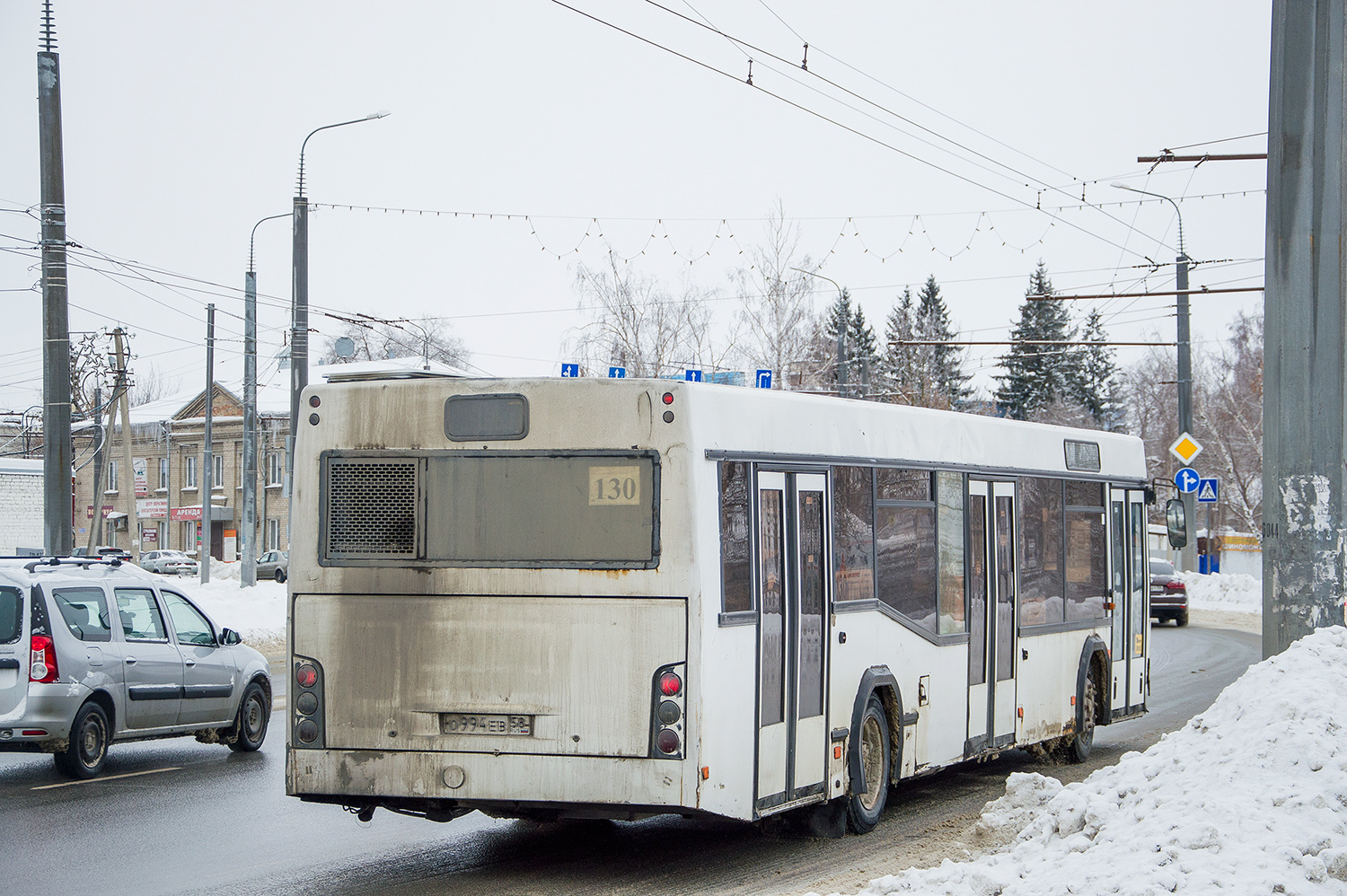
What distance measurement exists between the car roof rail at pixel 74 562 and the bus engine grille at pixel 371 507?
196 inches

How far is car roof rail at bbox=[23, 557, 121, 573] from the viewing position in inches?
464

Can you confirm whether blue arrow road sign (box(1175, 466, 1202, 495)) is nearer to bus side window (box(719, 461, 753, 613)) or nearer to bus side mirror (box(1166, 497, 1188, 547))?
bus side mirror (box(1166, 497, 1188, 547))

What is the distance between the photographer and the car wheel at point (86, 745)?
36.9 ft

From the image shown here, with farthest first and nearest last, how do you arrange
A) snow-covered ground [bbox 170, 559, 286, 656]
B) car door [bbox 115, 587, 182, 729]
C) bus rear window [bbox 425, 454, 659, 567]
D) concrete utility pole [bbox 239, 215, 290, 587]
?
1. concrete utility pole [bbox 239, 215, 290, 587]
2. snow-covered ground [bbox 170, 559, 286, 656]
3. car door [bbox 115, 587, 182, 729]
4. bus rear window [bbox 425, 454, 659, 567]

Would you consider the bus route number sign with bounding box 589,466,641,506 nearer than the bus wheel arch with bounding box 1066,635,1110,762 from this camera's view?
Yes

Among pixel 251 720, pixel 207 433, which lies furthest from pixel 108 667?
pixel 207 433

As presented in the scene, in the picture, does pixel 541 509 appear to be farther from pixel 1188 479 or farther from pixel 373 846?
pixel 1188 479

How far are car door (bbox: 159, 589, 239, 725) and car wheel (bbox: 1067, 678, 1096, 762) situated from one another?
780 cm

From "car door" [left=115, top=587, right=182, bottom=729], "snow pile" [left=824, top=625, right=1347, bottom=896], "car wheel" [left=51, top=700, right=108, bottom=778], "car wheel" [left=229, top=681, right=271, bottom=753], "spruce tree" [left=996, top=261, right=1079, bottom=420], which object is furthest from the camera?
"spruce tree" [left=996, top=261, right=1079, bottom=420]

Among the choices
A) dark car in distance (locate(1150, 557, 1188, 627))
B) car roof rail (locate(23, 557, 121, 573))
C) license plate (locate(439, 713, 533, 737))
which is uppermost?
car roof rail (locate(23, 557, 121, 573))

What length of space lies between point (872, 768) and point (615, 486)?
3.17 m

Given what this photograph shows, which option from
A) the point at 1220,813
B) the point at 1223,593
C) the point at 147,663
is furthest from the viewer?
the point at 1223,593

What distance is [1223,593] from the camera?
40.3 meters

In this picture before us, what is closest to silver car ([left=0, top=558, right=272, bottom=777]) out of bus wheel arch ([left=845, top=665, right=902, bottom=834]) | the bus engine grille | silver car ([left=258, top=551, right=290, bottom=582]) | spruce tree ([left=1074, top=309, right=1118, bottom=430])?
the bus engine grille
